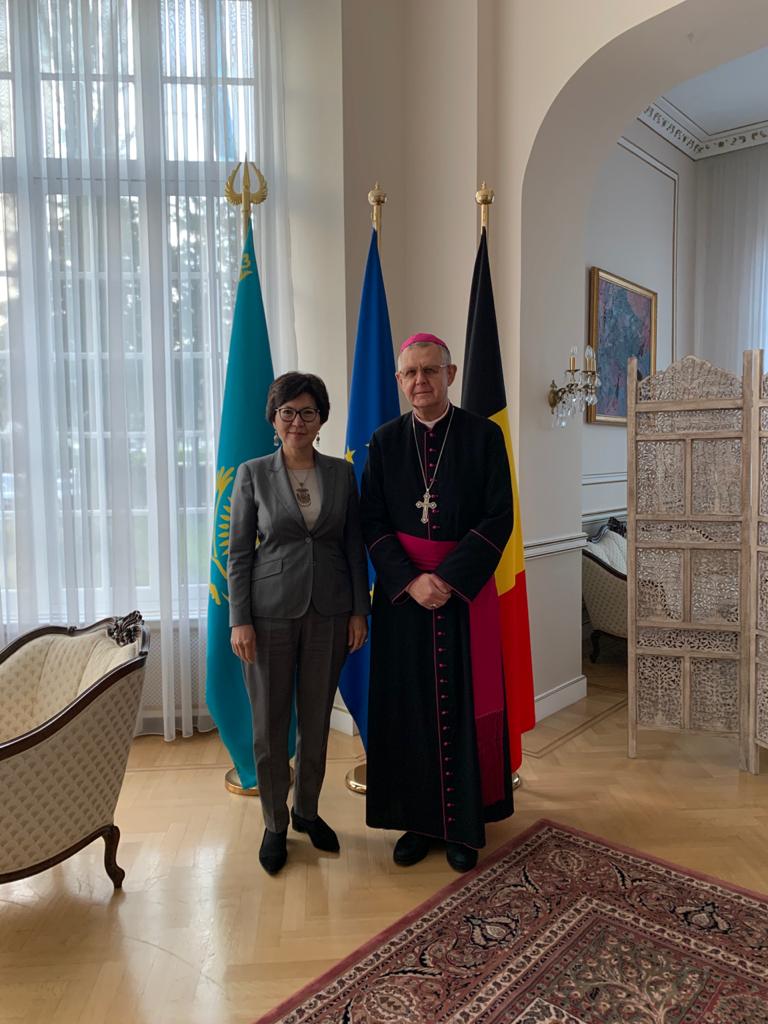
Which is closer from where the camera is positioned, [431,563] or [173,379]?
[431,563]

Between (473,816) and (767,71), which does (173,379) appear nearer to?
(473,816)

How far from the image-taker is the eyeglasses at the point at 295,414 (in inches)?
104

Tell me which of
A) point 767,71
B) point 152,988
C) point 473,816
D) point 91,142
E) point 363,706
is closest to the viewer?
point 152,988

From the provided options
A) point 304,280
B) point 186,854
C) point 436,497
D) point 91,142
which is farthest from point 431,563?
point 91,142

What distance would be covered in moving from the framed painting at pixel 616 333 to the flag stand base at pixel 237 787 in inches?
135

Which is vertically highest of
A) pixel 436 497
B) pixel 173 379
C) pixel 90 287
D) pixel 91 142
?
pixel 91 142

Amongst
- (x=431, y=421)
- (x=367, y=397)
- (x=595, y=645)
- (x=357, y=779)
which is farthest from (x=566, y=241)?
(x=357, y=779)

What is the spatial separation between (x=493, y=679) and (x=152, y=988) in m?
1.39

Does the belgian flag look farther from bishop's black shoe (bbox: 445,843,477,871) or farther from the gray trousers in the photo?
the gray trousers

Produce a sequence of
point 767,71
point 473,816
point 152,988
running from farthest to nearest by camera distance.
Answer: point 767,71, point 473,816, point 152,988

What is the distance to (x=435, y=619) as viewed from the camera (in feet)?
8.83

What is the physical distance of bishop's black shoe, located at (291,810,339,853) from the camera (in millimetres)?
2852

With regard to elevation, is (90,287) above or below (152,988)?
above

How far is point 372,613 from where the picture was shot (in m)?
2.83
